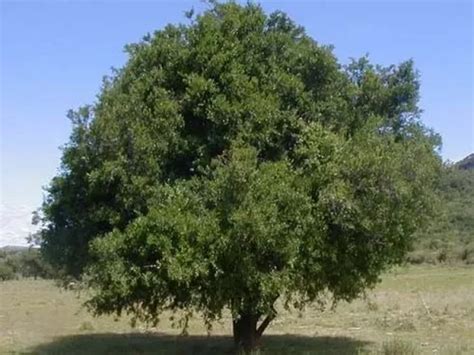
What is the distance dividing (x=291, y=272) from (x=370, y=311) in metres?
20.9

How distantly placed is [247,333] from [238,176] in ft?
23.0

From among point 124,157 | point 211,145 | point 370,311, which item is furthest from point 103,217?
point 370,311

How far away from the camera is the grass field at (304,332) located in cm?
2648

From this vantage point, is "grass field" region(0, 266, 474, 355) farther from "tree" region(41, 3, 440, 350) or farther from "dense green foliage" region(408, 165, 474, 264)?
"dense green foliage" region(408, 165, 474, 264)

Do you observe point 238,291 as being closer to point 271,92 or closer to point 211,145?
point 211,145

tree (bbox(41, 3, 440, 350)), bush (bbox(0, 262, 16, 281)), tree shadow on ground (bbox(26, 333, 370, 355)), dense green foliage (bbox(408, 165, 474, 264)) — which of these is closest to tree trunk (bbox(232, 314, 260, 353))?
tree (bbox(41, 3, 440, 350))

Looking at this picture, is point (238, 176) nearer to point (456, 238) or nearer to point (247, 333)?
point (247, 333)

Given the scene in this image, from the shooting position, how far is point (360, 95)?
2394 cm

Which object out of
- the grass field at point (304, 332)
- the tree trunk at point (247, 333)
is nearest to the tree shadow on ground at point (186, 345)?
the grass field at point (304, 332)

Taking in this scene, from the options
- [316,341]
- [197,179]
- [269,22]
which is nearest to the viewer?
[197,179]

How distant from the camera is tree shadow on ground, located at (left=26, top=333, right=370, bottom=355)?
2622 cm

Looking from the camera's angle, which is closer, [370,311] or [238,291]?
[238,291]

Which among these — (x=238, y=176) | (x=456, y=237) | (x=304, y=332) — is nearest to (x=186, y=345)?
(x=304, y=332)

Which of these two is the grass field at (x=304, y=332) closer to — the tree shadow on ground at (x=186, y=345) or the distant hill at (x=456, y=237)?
the tree shadow on ground at (x=186, y=345)
